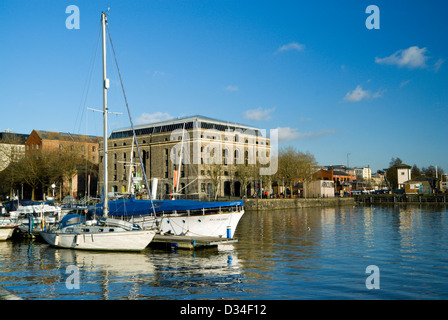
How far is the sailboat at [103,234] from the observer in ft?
95.7

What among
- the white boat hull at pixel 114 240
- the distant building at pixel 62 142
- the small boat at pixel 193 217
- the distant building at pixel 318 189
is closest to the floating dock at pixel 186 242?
the white boat hull at pixel 114 240

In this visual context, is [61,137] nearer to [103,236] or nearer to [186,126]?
[186,126]

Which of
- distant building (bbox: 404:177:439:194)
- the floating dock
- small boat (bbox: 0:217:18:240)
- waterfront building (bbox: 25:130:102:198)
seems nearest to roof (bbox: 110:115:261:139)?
waterfront building (bbox: 25:130:102:198)

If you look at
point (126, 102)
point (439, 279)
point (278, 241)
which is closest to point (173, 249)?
point (278, 241)

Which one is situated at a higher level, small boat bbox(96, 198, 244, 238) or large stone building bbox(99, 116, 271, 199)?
large stone building bbox(99, 116, 271, 199)

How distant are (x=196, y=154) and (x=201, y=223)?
5768 cm

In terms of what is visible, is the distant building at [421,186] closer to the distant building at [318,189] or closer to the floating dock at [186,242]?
the distant building at [318,189]

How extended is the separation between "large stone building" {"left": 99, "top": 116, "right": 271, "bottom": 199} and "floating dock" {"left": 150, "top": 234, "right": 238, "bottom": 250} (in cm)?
5511

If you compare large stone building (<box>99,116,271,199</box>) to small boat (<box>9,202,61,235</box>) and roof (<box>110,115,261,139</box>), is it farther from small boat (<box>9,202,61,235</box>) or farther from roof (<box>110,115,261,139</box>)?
small boat (<box>9,202,61,235</box>)

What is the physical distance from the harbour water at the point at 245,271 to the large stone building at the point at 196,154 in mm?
56930

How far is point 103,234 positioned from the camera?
29.5 meters

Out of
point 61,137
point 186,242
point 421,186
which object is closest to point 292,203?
point 186,242

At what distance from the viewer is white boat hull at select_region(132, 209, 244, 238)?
34.8m

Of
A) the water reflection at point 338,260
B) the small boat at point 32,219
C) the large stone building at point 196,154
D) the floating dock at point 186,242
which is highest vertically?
the large stone building at point 196,154
